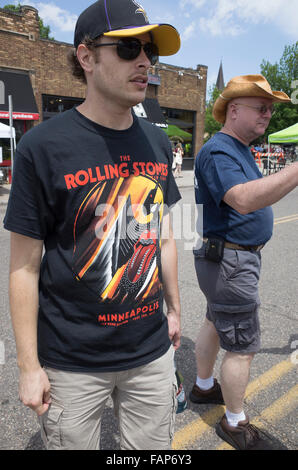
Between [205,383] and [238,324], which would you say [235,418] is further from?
[238,324]

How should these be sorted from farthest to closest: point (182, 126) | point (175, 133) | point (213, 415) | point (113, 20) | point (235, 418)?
point (182, 126)
point (175, 133)
point (213, 415)
point (235, 418)
point (113, 20)

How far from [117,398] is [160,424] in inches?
8.0

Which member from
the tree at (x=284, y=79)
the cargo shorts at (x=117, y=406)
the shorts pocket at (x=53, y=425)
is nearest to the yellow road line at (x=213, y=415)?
the cargo shorts at (x=117, y=406)

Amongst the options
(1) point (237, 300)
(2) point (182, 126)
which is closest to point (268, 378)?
(1) point (237, 300)

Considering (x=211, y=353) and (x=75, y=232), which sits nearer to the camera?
(x=75, y=232)

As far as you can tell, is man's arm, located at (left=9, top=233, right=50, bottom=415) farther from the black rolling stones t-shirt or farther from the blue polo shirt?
the blue polo shirt

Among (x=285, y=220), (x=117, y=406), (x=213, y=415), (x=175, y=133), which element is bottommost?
(x=213, y=415)

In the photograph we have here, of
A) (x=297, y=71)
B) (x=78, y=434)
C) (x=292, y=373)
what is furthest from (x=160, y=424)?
(x=297, y=71)

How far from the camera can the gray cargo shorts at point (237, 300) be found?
2100 mm

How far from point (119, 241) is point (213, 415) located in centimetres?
165

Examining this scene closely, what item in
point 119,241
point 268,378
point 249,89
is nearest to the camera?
point 119,241

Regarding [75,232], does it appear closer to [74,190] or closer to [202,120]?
[74,190]

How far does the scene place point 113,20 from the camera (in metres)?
1.29
